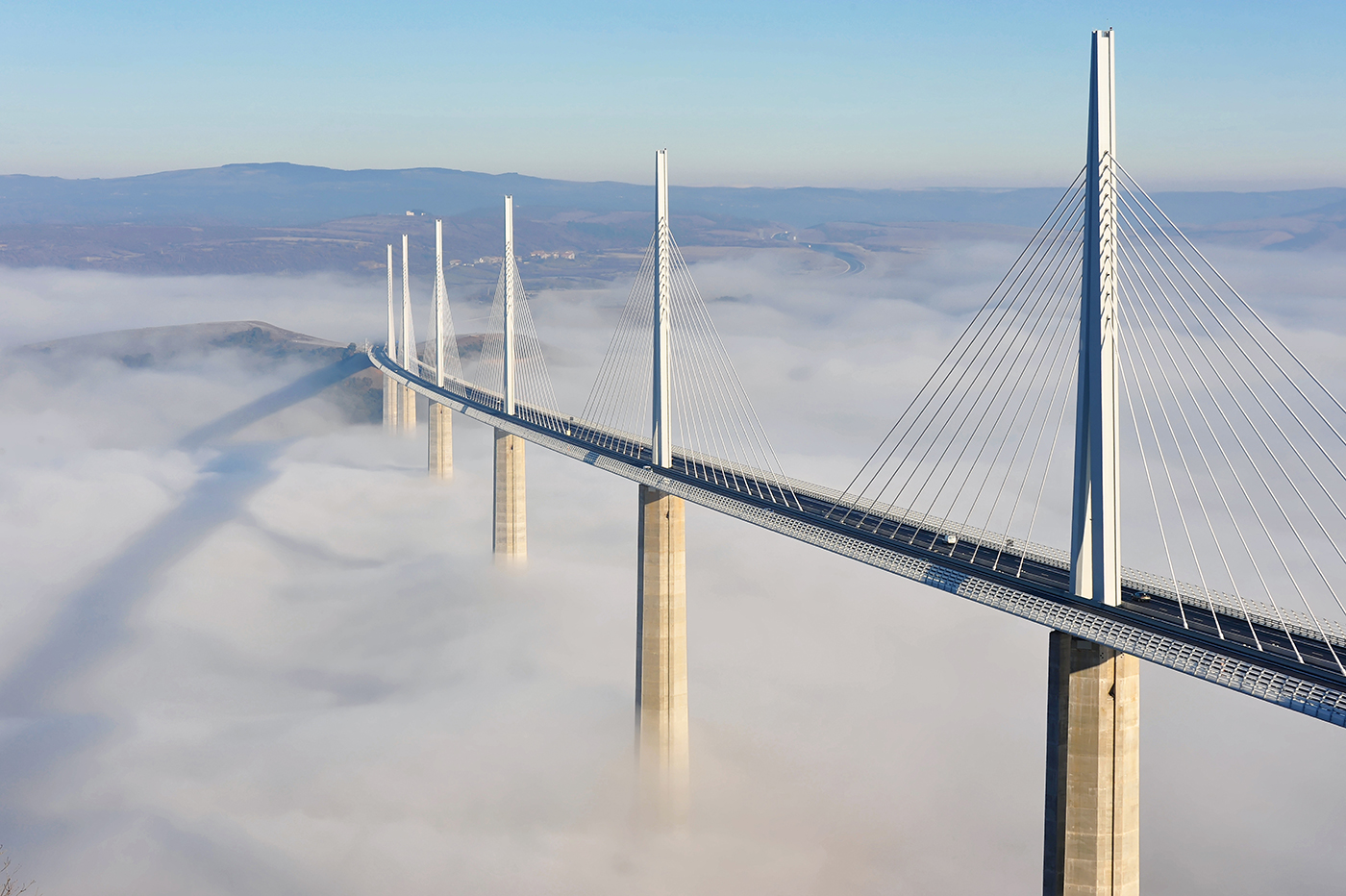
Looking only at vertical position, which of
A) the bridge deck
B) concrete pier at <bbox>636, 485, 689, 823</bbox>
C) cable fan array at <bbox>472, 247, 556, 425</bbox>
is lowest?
concrete pier at <bbox>636, 485, 689, 823</bbox>

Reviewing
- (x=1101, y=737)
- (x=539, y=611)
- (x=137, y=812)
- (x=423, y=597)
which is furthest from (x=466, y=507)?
(x=1101, y=737)

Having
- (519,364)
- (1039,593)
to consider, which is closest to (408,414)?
(519,364)

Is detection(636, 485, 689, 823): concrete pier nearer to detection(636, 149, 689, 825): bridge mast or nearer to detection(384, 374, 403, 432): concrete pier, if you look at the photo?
detection(636, 149, 689, 825): bridge mast

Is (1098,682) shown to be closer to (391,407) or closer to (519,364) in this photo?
(391,407)

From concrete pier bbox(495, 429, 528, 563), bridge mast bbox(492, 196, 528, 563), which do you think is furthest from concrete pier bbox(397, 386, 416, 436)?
bridge mast bbox(492, 196, 528, 563)

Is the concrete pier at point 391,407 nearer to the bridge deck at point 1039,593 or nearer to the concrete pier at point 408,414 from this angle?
the concrete pier at point 408,414

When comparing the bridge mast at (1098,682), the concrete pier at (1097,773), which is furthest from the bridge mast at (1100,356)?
the concrete pier at (1097,773)
